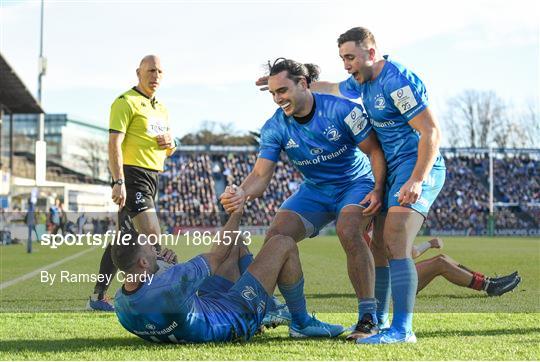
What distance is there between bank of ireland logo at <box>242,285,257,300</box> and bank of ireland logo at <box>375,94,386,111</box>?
1665mm

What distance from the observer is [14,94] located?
4488cm

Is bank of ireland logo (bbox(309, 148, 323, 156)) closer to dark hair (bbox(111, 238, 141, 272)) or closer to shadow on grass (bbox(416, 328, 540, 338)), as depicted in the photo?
shadow on grass (bbox(416, 328, 540, 338))

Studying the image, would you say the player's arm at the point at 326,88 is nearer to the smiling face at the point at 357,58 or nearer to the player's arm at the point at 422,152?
the smiling face at the point at 357,58

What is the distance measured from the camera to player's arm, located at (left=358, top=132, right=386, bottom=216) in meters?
5.66

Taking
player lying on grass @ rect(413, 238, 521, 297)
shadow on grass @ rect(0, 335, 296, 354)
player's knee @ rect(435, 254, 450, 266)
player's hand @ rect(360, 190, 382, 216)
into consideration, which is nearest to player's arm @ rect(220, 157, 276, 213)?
player's hand @ rect(360, 190, 382, 216)

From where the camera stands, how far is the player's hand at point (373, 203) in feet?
18.5

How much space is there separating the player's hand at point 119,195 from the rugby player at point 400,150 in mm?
2400

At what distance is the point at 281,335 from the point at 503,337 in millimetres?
1641

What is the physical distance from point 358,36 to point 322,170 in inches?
44.7

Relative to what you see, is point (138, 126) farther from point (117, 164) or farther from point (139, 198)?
point (139, 198)

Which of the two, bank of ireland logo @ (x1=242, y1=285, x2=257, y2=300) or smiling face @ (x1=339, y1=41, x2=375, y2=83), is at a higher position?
smiling face @ (x1=339, y1=41, x2=375, y2=83)

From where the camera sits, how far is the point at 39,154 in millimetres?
16562

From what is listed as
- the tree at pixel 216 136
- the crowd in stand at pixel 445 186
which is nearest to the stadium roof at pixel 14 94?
the crowd in stand at pixel 445 186

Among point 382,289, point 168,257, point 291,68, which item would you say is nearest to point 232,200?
point 168,257
